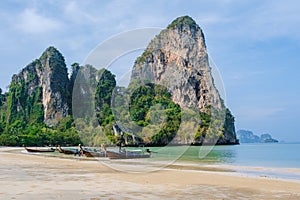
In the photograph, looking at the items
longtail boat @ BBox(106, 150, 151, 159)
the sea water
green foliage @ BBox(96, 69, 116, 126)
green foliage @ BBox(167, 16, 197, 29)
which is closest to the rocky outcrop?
green foliage @ BBox(96, 69, 116, 126)

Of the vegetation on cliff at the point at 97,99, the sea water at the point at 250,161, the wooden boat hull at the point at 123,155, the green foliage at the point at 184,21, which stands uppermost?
the green foliage at the point at 184,21

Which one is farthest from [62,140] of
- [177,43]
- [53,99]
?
[177,43]

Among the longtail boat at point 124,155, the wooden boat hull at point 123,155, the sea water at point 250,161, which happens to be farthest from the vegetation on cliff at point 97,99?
the wooden boat hull at point 123,155

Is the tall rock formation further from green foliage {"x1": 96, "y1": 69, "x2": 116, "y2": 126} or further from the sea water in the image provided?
the sea water

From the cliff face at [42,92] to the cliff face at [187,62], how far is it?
2617cm

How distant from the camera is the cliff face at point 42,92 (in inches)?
3150

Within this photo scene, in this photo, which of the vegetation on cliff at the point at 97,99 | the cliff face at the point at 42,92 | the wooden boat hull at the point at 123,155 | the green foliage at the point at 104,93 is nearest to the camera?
the wooden boat hull at the point at 123,155

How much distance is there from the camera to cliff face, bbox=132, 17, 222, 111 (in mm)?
66050

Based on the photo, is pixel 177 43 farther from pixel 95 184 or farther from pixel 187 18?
pixel 95 184

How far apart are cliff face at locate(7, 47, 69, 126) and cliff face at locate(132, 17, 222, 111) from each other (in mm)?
26170

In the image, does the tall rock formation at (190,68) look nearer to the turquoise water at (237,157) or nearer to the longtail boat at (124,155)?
the turquoise water at (237,157)

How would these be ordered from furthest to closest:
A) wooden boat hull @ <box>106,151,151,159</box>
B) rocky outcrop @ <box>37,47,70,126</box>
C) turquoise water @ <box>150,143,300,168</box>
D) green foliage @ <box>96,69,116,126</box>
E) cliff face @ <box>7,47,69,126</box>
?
cliff face @ <box>7,47,69,126</box> → rocky outcrop @ <box>37,47,70,126</box> → green foliage @ <box>96,69,116,126</box> → wooden boat hull @ <box>106,151,151,159</box> → turquoise water @ <box>150,143,300,168</box>

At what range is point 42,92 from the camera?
83000mm

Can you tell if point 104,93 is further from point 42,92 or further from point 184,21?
point 184,21
